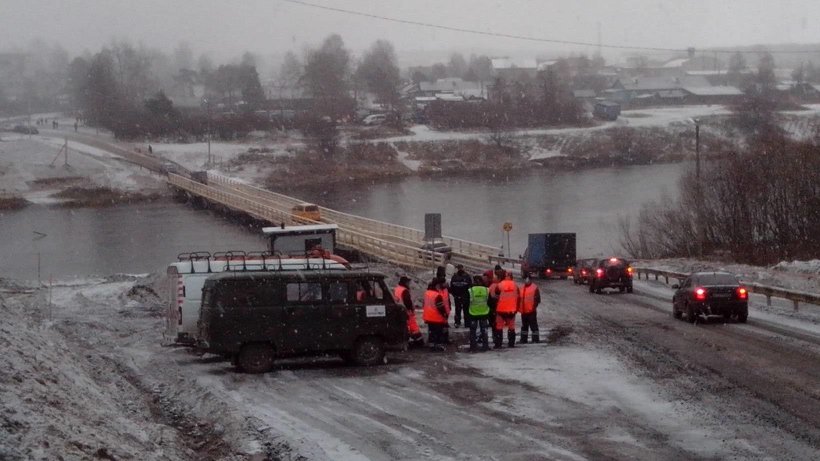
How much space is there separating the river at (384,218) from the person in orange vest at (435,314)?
1422 inches

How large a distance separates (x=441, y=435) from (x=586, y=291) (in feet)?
84.8

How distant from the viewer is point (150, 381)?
16.6 m

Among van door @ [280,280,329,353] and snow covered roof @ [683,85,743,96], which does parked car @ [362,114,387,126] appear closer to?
snow covered roof @ [683,85,743,96]

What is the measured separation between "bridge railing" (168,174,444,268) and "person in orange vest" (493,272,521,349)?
25.8 metres

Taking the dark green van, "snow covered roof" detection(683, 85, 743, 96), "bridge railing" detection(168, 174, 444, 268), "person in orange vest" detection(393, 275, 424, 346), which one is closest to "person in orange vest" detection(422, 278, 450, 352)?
"person in orange vest" detection(393, 275, 424, 346)

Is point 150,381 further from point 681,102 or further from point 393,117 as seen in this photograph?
point 681,102

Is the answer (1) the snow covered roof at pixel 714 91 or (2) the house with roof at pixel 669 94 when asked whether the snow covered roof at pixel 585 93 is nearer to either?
(2) the house with roof at pixel 669 94

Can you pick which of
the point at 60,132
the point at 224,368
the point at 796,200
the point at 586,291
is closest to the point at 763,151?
the point at 796,200

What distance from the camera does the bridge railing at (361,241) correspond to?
49.4 metres

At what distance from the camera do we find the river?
61844 millimetres

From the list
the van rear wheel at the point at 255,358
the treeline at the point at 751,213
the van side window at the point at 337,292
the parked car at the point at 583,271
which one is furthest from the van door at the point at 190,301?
the treeline at the point at 751,213

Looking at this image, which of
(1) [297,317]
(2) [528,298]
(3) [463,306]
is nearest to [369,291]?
(1) [297,317]

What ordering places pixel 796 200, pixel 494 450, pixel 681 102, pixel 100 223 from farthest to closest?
pixel 681 102 → pixel 100 223 → pixel 796 200 → pixel 494 450

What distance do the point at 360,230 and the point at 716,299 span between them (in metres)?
39.1
